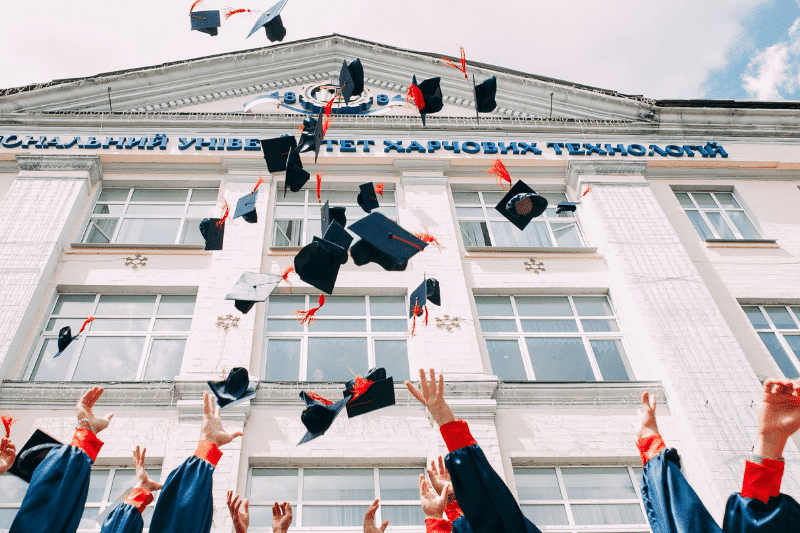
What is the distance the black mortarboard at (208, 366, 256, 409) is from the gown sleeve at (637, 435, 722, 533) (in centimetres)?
473

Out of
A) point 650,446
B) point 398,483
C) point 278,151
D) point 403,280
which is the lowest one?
point 650,446

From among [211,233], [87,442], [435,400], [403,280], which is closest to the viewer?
[435,400]

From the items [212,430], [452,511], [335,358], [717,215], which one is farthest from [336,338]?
[717,215]

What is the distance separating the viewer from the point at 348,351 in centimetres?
934

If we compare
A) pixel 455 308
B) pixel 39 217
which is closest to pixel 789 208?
pixel 455 308

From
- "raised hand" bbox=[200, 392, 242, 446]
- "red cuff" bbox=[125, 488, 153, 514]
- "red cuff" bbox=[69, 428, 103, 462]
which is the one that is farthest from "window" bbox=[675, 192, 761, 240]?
"red cuff" bbox=[69, 428, 103, 462]

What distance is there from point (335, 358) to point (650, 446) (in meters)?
6.09

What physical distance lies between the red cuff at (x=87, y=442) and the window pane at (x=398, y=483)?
3.99 metres

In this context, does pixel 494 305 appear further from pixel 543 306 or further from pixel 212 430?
pixel 212 430

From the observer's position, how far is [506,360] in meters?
9.40

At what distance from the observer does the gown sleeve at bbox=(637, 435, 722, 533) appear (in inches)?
120

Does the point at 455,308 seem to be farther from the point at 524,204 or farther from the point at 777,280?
the point at 777,280

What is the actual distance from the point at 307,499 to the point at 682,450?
489cm

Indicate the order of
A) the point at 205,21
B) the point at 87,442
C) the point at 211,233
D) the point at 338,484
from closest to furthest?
the point at 87,442 → the point at 338,484 → the point at 205,21 → the point at 211,233
